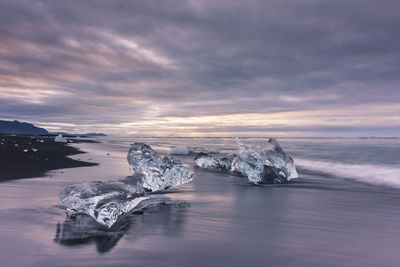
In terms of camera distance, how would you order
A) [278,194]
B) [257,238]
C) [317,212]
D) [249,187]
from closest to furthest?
[257,238] < [317,212] < [278,194] < [249,187]

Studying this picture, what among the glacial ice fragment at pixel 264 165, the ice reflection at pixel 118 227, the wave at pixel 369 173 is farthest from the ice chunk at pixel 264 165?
the ice reflection at pixel 118 227

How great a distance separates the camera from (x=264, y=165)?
8.39 metres

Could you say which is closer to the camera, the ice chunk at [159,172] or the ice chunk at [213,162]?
the ice chunk at [159,172]

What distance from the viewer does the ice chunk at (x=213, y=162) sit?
37.5ft

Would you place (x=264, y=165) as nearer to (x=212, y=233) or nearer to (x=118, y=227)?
(x=212, y=233)

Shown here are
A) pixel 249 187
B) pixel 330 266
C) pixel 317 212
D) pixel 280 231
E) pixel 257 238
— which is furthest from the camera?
pixel 249 187

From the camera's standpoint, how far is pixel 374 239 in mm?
3561

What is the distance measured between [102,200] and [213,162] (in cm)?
842

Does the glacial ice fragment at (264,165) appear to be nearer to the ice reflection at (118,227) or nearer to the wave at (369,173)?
the wave at (369,173)

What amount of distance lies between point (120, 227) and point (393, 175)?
10.8 m

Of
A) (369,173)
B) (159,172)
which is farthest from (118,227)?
(369,173)

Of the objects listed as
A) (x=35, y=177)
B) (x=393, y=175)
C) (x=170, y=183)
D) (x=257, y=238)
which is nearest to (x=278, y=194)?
(x=170, y=183)

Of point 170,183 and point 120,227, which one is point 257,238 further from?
point 170,183

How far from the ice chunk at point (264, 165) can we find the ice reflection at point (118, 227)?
424 centimetres
